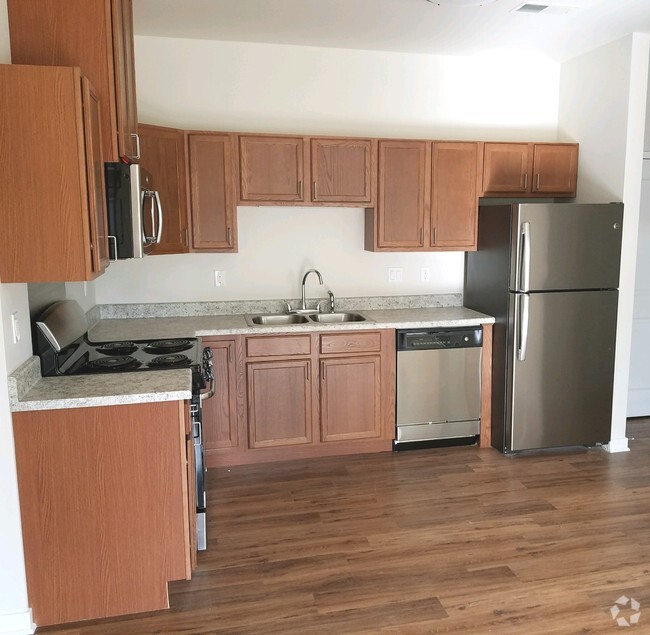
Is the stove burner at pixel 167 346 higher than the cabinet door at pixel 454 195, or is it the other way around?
the cabinet door at pixel 454 195

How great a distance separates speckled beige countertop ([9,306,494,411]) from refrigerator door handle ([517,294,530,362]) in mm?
239

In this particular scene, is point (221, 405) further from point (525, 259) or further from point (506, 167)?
point (506, 167)

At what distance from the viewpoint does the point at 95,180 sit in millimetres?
2205

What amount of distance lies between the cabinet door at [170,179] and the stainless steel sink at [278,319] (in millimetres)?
A: 690

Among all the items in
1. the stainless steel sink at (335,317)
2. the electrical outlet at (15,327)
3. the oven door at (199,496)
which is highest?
the electrical outlet at (15,327)

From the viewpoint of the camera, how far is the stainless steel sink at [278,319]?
4.06 metres

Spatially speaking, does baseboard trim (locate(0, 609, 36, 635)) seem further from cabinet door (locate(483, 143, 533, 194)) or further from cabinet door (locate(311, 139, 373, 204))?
cabinet door (locate(483, 143, 533, 194))

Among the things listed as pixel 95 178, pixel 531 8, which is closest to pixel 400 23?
pixel 531 8

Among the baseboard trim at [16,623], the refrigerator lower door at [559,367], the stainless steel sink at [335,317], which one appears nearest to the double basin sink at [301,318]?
the stainless steel sink at [335,317]

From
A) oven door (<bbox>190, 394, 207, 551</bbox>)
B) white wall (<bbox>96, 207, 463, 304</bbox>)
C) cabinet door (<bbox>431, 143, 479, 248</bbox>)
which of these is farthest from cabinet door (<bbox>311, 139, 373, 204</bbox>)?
oven door (<bbox>190, 394, 207, 551</bbox>)

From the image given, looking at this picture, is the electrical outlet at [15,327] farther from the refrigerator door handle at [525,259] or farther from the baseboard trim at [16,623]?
the refrigerator door handle at [525,259]

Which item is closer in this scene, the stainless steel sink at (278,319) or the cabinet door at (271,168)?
the cabinet door at (271,168)

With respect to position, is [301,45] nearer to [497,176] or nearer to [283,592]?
[497,176]

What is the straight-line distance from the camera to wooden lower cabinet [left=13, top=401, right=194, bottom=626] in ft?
7.23
